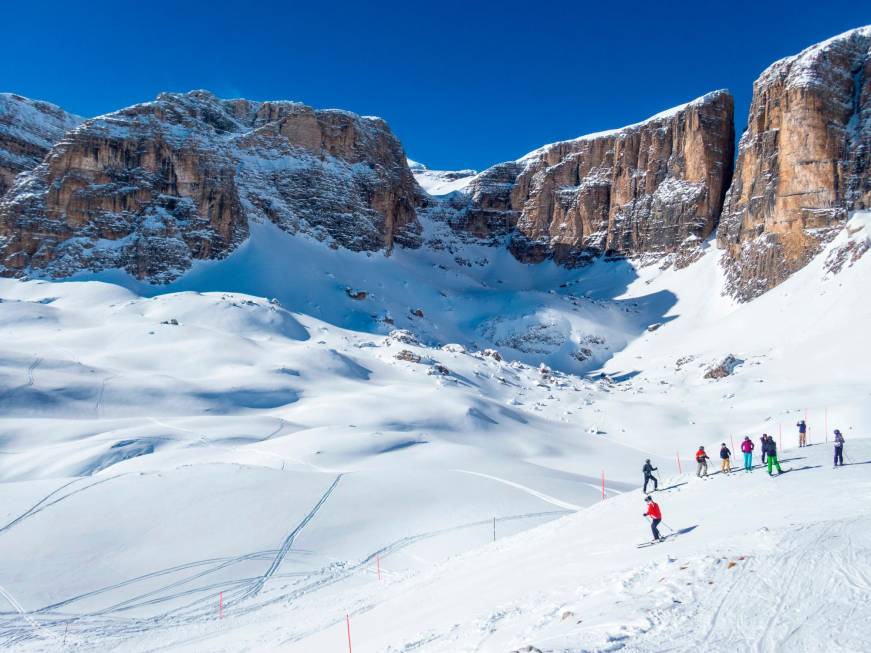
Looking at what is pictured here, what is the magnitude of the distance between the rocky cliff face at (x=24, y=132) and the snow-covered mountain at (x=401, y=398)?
11.3 ft

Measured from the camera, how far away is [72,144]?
7344cm

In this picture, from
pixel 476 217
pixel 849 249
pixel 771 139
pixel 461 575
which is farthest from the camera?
pixel 476 217

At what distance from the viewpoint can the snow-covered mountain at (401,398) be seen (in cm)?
956

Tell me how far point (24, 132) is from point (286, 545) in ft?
342

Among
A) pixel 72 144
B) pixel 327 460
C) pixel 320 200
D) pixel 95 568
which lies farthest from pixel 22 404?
pixel 320 200

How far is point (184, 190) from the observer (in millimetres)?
76375

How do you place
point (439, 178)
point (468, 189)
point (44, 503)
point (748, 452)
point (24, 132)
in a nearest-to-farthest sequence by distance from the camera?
point (748, 452)
point (44, 503)
point (24, 132)
point (468, 189)
point (439, 178)

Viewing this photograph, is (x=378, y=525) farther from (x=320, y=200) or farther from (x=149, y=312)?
(x=320, y=200)

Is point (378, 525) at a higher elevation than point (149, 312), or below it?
below

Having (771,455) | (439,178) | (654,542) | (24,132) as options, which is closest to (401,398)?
(771,455)

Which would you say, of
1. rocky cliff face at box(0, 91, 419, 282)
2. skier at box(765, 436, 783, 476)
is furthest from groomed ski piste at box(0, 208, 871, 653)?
rocky cliff face at box(0, 91, 419, 282)

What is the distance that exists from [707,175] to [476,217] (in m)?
43.4

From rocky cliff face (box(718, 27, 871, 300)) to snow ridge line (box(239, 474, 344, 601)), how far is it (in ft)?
210

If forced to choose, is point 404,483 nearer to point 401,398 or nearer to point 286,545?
point 286,545
